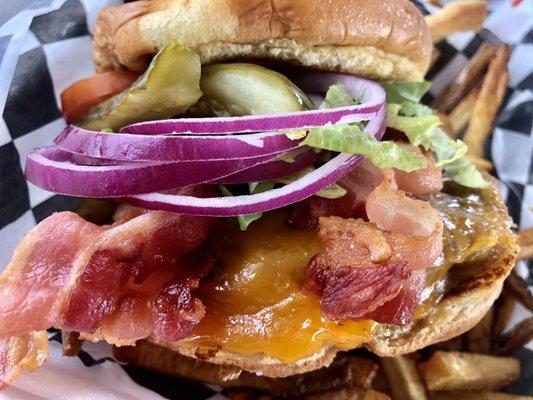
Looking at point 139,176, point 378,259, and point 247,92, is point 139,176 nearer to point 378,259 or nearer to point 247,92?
point 247,92

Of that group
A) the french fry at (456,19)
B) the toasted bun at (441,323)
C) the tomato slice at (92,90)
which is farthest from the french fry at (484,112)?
the tomato slice at (92,90)

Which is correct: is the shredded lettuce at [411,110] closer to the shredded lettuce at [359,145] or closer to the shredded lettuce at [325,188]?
the shredded lettuce at [359,145]

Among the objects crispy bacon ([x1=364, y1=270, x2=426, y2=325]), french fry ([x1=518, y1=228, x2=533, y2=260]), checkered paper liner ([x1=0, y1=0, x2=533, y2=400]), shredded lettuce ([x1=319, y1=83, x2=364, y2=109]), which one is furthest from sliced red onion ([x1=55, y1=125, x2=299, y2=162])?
french fry ([x1=518, y1=228, x2=533, y2=260])

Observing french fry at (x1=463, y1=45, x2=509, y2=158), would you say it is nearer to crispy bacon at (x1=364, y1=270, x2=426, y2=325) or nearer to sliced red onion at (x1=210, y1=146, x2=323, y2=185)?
crispy bacon at (x1=364, y1=270, x2=426, y2=325)

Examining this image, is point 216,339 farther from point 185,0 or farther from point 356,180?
point 185,0

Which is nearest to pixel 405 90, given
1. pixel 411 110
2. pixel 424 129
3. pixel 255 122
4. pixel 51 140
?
pixel 411 110

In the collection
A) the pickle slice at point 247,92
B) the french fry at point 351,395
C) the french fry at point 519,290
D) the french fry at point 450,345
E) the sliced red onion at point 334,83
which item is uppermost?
the pickle slice at point 247,92

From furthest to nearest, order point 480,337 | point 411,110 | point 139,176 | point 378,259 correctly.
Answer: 1. point 480,337
2. point 411,110
3. point 139,176
4. point 378,259
